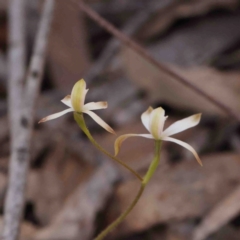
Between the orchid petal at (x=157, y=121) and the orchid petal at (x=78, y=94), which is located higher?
the orchid petal at (x=78, y=94)

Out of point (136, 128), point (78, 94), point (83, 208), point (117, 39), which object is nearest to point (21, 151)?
point (83, 208)

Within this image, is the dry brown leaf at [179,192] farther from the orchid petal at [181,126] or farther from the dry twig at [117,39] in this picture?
the dry twig at [117,39]

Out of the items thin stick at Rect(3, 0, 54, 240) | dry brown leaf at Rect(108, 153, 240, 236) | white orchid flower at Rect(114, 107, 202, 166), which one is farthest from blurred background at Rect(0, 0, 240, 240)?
white orchid flower at Rect(114, 107, 202, 166)

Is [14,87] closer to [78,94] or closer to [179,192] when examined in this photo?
[179,192]

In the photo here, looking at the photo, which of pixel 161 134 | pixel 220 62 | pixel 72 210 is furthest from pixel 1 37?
pixel 161 134

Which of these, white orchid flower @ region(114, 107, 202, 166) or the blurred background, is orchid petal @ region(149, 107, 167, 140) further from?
the blurred background

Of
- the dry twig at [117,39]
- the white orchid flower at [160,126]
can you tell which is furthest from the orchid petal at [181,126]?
the dry twig at [117,39]
